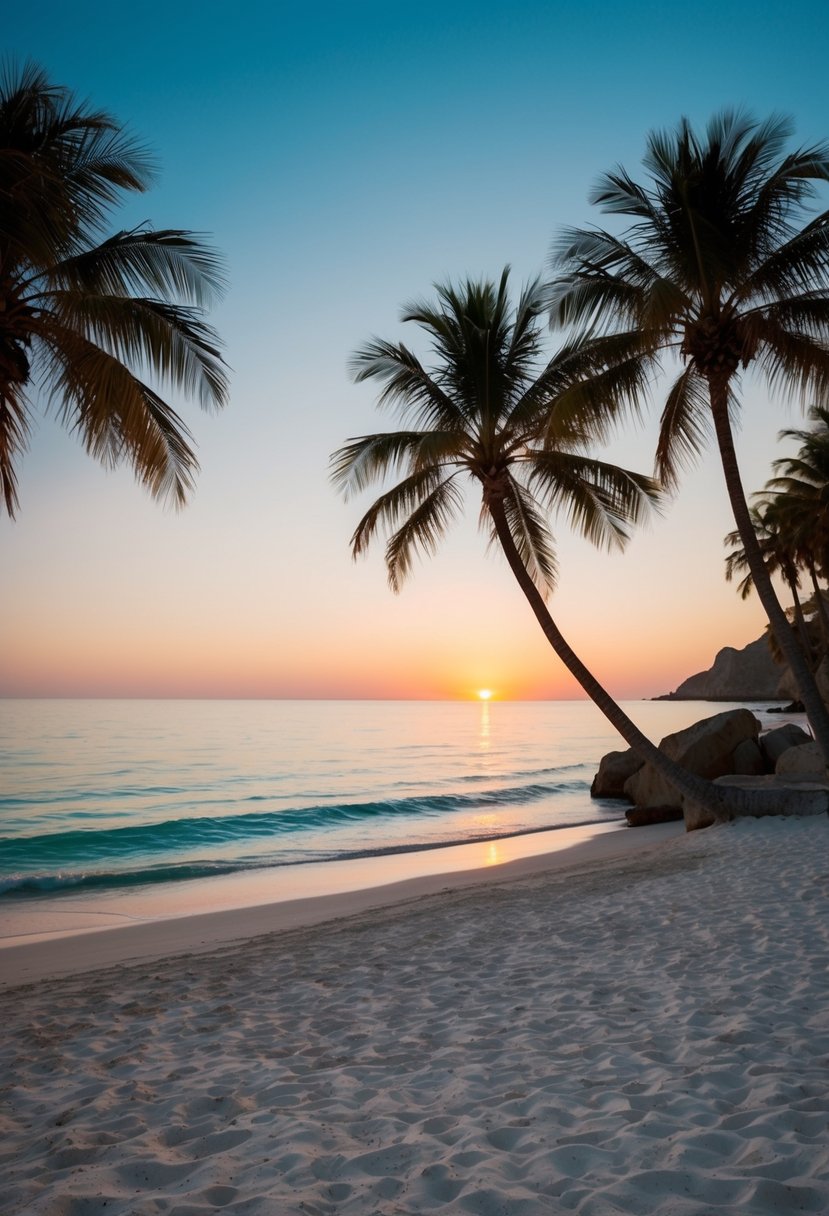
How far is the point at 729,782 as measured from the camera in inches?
531

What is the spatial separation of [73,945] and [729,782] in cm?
1073

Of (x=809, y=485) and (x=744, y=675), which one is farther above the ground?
(x=809, y=485)

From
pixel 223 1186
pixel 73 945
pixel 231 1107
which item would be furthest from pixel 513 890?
pixel 223 1186

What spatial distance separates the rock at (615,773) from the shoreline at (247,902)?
6.30 metres

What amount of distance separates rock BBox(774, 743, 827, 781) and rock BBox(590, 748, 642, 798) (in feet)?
23.7

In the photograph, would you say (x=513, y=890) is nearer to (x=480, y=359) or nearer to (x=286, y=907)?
(x=286, y=907)

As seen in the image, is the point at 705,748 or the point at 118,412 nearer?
the point at 118,412

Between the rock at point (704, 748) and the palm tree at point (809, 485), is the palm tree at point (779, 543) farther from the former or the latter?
the rock at point (704, 748)

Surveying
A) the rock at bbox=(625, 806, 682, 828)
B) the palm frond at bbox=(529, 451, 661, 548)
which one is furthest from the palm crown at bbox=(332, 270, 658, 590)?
the rock at bbox=(625, 806, 682, 828)

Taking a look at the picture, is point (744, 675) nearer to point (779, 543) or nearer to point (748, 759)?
point (779, 543)

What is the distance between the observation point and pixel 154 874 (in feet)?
45.8

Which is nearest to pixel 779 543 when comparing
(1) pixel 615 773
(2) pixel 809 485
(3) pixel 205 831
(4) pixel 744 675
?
(2) pixel 809 485

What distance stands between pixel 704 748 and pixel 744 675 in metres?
138

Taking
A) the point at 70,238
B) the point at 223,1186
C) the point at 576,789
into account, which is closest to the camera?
the point at 223,1186
